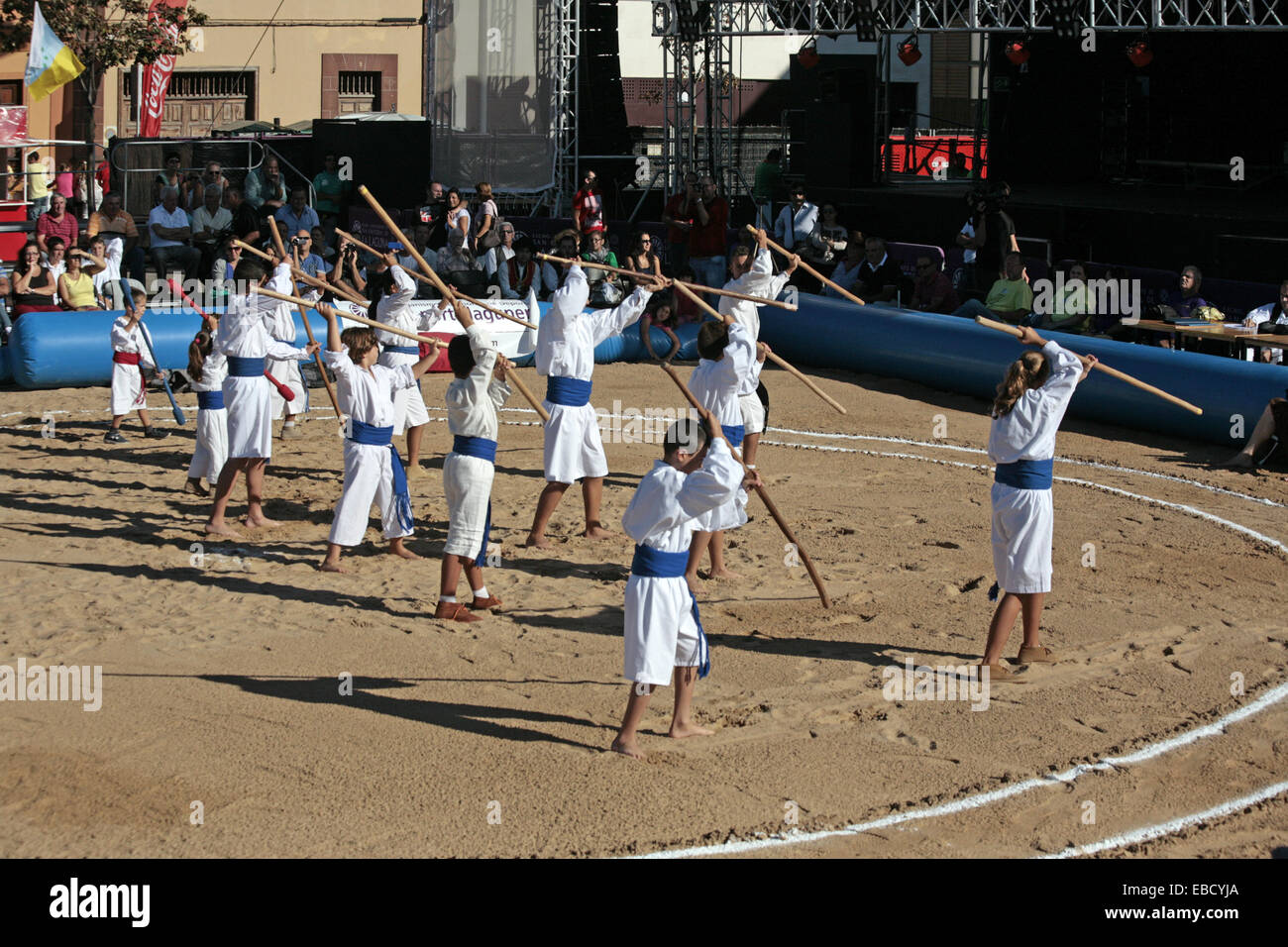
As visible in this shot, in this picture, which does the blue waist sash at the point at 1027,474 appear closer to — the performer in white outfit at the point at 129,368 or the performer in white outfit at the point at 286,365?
the performer in white outfit at the point at 286,365

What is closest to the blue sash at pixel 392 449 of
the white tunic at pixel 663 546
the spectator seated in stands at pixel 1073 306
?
the white tunic at pixel 663 546

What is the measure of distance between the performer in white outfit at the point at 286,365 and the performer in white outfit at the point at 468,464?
2779 mm

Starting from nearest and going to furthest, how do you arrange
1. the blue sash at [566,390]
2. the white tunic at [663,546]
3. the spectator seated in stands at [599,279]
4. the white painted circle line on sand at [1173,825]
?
the white painted circle line on sand at [1173,825] → the white tunic at [663,546] → the blue sash at [566,390] → the spectator seated in stands at [599,279]

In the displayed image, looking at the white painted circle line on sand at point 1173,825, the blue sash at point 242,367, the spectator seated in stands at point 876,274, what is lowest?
the white painted circle line on sand at point 1173,825

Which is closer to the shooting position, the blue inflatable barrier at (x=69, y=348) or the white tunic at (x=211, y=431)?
the white tunic at (x=211, y=431)

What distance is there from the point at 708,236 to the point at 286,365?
920cm

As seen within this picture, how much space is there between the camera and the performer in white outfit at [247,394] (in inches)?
443

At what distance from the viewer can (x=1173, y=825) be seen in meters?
6.63

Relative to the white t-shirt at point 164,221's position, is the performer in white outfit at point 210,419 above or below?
below

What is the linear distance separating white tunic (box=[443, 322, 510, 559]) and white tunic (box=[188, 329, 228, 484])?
133 inches

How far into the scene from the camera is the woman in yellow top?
18047mm

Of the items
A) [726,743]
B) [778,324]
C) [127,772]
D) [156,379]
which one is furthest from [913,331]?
[127,772]

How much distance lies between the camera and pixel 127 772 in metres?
7.01

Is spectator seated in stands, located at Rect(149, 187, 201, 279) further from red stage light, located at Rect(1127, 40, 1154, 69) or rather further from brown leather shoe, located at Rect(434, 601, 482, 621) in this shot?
red stage light, located at Rect(1127, 40, 1154, 69)
